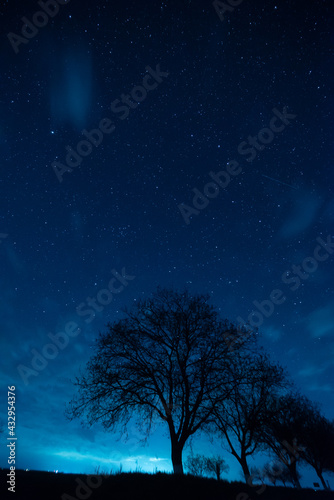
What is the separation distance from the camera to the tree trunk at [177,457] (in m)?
14.6

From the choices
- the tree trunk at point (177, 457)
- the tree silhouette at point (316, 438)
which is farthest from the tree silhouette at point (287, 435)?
the tree trunk at point (177, 457)

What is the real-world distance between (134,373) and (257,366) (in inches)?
344

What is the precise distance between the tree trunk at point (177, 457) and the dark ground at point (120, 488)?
3194mm

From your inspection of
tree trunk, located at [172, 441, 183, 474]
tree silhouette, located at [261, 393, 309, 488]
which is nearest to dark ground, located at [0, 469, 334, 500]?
tree trunk, located at [172, 441, 183, 474]

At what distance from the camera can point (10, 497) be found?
29.4 ft

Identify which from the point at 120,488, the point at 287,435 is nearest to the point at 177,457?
the point at 120,488

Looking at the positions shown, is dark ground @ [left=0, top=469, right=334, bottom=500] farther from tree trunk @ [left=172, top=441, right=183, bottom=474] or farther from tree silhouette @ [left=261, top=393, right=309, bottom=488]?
tree silhouette @ [left=261, top=393, right=309, bottom=488]

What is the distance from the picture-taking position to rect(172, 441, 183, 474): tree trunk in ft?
48.0

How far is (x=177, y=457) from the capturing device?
15133mm

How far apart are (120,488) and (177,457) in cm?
620

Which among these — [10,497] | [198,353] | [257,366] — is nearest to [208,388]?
[198,353]

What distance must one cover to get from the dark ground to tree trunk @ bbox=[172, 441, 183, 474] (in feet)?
10.5

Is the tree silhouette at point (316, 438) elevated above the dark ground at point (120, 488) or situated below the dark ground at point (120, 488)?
below

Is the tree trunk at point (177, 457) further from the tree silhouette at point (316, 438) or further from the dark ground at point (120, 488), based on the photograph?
the tree silhouette at point (316, 438)
